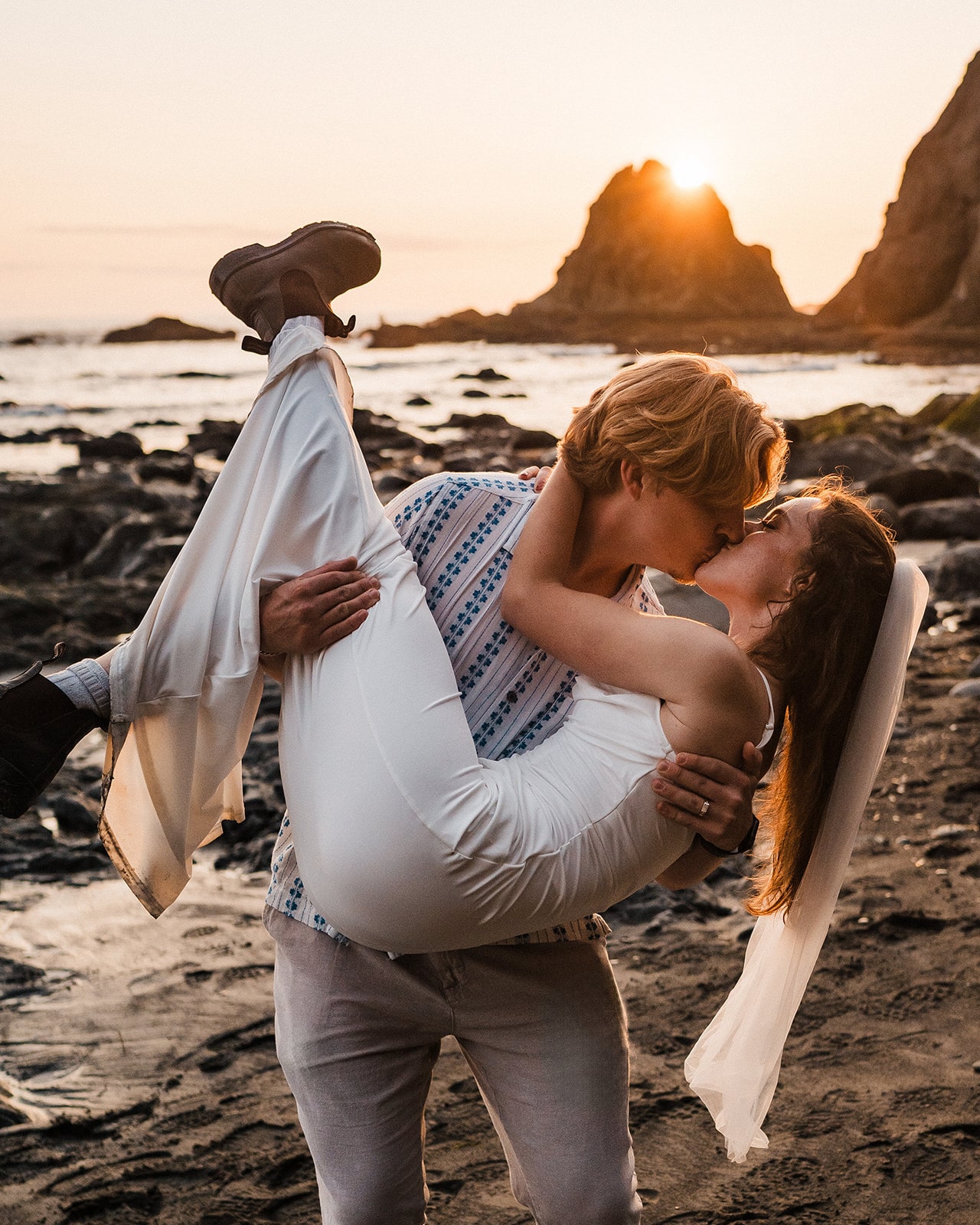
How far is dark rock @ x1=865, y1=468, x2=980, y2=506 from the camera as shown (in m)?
13.2

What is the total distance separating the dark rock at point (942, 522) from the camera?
37.1 ft

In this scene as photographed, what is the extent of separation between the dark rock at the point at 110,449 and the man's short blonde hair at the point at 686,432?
17216 mm

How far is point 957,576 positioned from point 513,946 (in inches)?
316

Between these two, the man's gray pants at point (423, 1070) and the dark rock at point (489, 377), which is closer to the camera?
the man's gray pants at point (423, 1070)

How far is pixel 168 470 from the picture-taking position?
648 inches

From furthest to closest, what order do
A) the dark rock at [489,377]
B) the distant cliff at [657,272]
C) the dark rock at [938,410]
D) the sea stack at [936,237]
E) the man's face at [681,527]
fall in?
the distant cliff at [657,272] < the sea stack at [936,237] < the dark rock at [489,377] < the dark rock at [938,410] < the man's face at [681,527]

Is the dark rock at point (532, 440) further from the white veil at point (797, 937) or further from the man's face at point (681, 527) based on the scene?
the man's face at point (681, 527)

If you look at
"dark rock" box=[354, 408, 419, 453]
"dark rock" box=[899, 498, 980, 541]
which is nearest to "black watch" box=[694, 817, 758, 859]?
"dark rock" box=[899, 498, 980, 541]

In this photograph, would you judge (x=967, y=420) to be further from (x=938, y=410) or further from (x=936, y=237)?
(x=936, y=237)

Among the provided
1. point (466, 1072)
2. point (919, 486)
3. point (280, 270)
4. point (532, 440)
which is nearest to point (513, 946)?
point (280, 270)

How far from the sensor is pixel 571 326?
85.7m

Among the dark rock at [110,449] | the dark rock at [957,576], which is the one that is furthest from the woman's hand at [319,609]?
the dark rock at [110,449]

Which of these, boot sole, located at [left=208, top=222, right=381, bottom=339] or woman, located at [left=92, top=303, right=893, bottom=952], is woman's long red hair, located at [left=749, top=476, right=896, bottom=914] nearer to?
woman, located at [left=92, top=303, right=893, bottom=952]

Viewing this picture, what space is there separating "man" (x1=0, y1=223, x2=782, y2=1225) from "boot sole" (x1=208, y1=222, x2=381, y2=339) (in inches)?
0.4
